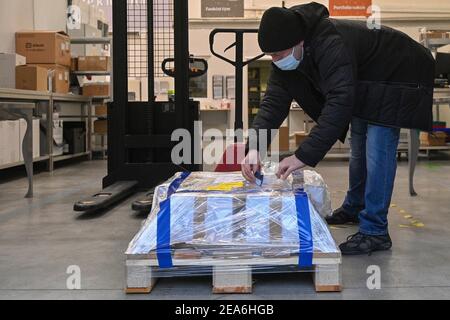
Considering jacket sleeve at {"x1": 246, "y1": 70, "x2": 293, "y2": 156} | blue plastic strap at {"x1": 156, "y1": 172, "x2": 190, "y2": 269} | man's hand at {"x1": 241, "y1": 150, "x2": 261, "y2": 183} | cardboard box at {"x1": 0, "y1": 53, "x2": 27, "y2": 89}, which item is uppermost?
cardboard box at {"x1": 0, "y1": 53, "x2": 27, "y2": 89}

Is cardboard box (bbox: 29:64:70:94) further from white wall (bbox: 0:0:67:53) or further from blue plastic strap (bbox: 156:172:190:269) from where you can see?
blue plastic strap (bbox: 156:172:190:269)

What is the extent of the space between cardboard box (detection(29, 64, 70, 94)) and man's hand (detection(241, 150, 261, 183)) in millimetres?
4950

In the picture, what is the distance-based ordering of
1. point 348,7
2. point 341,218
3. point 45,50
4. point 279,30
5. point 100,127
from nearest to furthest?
1. point 279,30
2. point 341,218
3. point 45,50
4. point 100,127
5. point 348,7

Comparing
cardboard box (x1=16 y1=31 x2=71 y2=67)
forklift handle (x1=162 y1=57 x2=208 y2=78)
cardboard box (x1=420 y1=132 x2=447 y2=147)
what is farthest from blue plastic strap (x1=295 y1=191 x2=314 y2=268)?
cardboard box (x1=420 y1=132 x2=447 y2=147)

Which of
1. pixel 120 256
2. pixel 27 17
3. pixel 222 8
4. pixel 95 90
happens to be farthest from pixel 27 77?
pixel 222 8

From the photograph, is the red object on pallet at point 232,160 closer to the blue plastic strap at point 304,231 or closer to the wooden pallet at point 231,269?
the blue plastic strap at point 304,231

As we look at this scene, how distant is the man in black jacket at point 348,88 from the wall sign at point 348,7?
28.5ft

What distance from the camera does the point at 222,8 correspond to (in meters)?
11.7

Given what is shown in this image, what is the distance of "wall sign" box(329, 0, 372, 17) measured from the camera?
10.8m

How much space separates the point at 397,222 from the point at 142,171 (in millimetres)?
2229

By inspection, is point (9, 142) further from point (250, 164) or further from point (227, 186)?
point (250, 164)

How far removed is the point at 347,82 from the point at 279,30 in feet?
1.13

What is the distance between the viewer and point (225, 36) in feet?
41.7

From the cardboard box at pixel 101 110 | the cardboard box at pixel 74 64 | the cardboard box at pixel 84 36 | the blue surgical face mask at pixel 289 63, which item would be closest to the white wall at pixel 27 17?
the cardboard box at pixel 84 36
